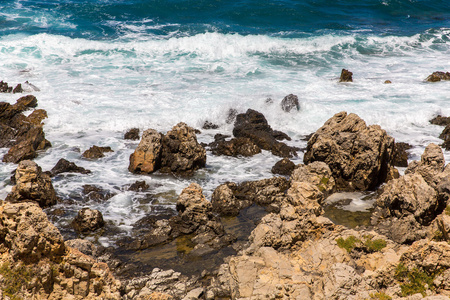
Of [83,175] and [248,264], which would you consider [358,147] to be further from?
[83,175]

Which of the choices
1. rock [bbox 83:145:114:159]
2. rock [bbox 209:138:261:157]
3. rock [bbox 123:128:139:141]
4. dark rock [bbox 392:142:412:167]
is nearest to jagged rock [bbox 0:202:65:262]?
rock [bbox 83:145:114:159]

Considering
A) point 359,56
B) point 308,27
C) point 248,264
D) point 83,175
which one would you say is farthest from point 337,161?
point 308,27

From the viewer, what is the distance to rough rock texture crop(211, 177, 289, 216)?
10.5 meters

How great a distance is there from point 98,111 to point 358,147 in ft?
40.0

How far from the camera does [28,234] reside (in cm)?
512

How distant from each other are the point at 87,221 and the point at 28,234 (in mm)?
4563

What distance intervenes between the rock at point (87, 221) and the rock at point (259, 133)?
23.3ft

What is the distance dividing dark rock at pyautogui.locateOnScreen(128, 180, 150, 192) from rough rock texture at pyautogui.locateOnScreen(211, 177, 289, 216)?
91.8 inches

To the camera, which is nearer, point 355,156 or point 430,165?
point 430,165

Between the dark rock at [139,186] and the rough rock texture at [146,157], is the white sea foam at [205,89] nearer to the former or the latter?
the dark rock at [139,186]

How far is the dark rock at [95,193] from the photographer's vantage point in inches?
443

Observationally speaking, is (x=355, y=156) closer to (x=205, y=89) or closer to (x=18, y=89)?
(x=205, y=89)


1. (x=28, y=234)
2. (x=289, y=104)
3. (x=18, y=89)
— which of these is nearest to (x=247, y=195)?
(x=28, y=234)

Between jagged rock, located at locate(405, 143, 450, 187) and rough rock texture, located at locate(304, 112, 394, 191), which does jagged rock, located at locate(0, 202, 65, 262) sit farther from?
jagged rock, located at locate(405, 143, 450, 187)
